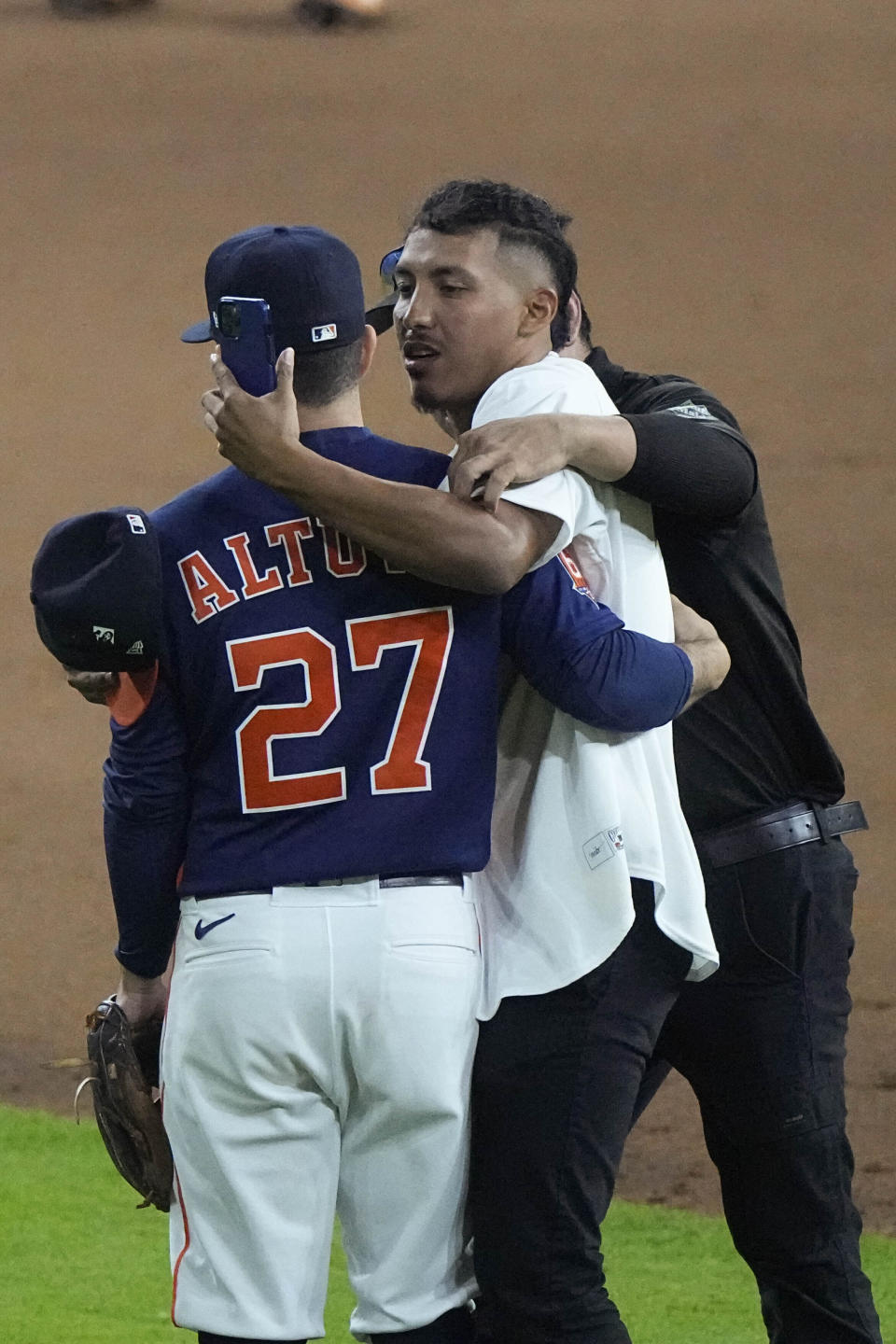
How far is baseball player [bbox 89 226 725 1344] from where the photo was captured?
5.98ft

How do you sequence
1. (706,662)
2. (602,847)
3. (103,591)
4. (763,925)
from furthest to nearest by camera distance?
(763,925), (706,662), (602,847), (103,591)

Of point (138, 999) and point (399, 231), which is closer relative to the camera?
point (138, 999)

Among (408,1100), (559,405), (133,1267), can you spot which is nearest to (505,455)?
(559,405)

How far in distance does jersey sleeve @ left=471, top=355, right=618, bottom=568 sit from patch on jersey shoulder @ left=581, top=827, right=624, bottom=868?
1.01 ft

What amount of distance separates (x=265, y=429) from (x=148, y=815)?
1.45 ft

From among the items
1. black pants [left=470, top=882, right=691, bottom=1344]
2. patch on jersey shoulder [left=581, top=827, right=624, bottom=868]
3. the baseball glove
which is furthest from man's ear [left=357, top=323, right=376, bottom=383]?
the baseball glove

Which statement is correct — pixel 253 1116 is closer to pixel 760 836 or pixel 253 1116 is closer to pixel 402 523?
pixel 402 523

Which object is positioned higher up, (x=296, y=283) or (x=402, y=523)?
(x=296, y=283)

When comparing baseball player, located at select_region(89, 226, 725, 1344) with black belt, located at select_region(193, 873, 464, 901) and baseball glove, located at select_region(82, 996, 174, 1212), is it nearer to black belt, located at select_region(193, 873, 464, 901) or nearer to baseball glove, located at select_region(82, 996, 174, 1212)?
black belt, located at select_region(193, 873, 464, 901)

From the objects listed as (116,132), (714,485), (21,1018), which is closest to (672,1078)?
(21,1018)

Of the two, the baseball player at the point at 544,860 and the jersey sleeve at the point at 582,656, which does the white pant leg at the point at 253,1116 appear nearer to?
the baseball player at the point at 544,860

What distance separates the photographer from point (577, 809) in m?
1.91

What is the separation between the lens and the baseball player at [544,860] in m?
1.83

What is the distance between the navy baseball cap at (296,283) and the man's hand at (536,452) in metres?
0.19
